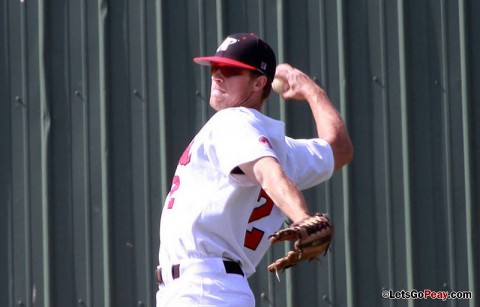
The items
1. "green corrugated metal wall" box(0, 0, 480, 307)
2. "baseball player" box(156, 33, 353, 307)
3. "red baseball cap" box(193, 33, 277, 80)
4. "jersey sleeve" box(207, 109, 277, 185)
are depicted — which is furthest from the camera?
"green corrugated metal wall" box(0, 0, 480, 307)

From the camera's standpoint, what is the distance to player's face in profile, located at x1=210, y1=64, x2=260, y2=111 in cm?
376

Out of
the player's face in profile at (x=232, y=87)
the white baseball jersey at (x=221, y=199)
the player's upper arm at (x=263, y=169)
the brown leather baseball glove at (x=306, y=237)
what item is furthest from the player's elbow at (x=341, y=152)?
the brown leather baseball glove at (x=306, y=237)

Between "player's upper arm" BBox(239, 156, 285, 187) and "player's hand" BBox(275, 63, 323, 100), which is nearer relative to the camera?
"player's upper arm" BBox(239, 156, 285, 187)

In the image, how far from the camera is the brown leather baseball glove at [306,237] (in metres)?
2.89

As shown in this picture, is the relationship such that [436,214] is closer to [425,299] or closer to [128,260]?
[425,299]

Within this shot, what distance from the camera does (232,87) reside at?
148 inches

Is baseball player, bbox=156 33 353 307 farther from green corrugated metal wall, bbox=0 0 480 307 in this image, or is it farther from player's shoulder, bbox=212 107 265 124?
green corrugated metal wall, bbox=0 0 480 307

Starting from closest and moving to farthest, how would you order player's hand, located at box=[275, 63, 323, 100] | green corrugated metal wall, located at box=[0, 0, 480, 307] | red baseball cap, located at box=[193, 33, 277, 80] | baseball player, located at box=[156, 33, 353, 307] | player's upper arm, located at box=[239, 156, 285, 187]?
player's upper arm, located at box=[239, 156, 285, 187] → baseball player, located at box=[156, 33, 353, 307] → red baseball cap, located at box=[193, 33, 277, 80] → player's hand, located at box=[275, 63, 323, 100] → green corrugated metal wall, located at box=[0, 0, 480, 307]

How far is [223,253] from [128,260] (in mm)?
2266

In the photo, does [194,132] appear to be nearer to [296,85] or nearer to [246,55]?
[296,85]

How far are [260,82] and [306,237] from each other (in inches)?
40.5

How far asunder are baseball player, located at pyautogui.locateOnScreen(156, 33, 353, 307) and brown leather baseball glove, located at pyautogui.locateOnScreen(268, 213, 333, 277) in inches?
14.4

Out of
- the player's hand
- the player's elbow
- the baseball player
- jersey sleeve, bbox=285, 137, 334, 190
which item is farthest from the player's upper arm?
the player's hand

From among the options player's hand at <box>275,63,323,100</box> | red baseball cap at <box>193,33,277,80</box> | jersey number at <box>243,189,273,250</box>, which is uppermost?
red baseball cap at <box>193,33,277,80</box>
